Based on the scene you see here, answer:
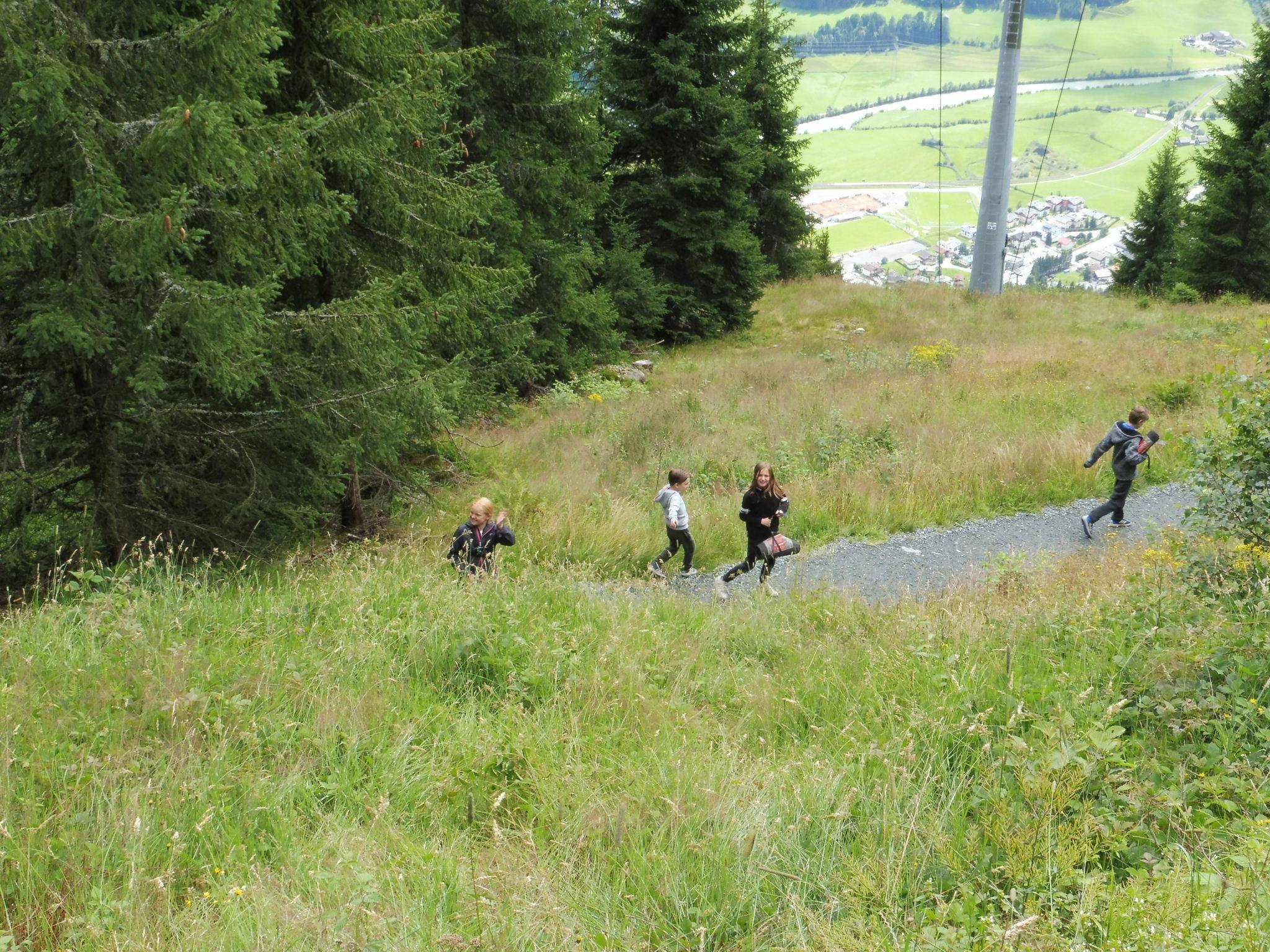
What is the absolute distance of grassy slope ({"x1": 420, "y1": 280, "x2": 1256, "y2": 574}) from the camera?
1060 cm

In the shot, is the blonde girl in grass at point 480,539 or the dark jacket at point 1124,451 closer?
the blonde girl in grass at point 480,539

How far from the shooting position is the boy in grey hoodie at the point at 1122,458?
34.5 ft

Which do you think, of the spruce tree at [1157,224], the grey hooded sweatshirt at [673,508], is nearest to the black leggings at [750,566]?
the grey hooded sweatshirt at [673,508]

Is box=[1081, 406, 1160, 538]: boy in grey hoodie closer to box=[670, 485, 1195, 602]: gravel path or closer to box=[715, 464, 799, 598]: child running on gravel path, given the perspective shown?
box=[670, 485, 1195, 602]: gravel path

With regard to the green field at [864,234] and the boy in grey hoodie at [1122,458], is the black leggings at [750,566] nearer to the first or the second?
the boy in grey hoodie at [1122,458]

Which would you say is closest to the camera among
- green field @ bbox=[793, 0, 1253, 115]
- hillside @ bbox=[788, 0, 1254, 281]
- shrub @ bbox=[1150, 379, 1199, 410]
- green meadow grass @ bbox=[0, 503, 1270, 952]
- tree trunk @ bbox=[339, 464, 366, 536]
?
green meadow grass @ bbox=[0, 503, 1270, 952]

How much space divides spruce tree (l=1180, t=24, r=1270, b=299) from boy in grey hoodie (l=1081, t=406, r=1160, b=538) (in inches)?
1050

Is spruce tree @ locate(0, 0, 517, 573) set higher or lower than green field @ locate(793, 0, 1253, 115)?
lower

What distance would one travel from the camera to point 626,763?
12.8 feet

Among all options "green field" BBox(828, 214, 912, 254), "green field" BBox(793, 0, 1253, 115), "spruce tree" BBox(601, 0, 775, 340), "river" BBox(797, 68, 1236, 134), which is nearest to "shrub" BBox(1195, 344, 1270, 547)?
"spruce tree" BBox(601, 0, 775, 340)

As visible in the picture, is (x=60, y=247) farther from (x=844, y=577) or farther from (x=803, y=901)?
(x=844, y=577)

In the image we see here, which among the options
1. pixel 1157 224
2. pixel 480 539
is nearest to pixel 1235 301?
pixel 1157 224

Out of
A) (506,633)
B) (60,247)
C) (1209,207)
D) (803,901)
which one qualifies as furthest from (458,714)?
(1209,207)

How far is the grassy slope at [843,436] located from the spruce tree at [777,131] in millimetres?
13068
